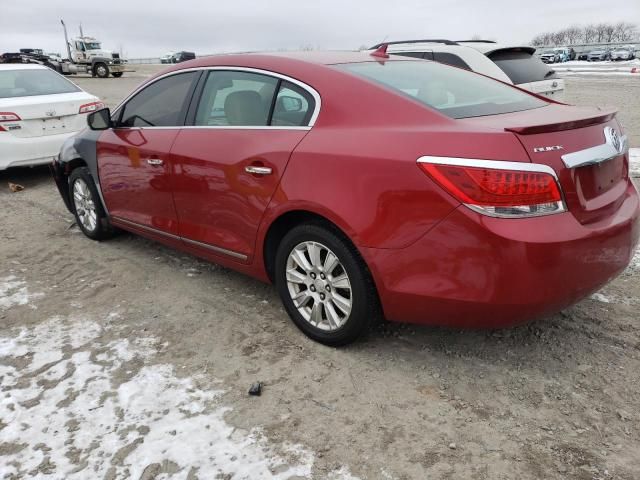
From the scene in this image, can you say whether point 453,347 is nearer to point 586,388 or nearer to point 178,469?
point 586,388

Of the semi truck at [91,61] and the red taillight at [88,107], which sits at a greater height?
the semi truck at [91,61]

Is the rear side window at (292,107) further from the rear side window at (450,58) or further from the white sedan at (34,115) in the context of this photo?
the white sedan at (34,115)

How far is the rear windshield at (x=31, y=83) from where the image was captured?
7.46 m

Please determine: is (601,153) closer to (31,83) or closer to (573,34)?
(31,83)

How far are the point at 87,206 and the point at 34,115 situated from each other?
2.79 m

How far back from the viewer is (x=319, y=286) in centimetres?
313

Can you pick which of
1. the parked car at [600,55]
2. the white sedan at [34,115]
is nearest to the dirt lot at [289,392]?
the white sedan at [34,115]

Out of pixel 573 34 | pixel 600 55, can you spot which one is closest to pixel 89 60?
pixel 600 55

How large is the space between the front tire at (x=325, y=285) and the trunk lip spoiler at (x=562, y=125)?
97 cm

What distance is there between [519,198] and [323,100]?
3.92 feet

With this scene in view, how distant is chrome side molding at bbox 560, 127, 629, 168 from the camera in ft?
8.28

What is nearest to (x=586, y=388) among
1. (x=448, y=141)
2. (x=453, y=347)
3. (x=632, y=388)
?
(x=632, y=388)

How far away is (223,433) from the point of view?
8.29 ft

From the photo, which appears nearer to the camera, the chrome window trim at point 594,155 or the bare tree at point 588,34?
the chrome window trim at point 594,155
